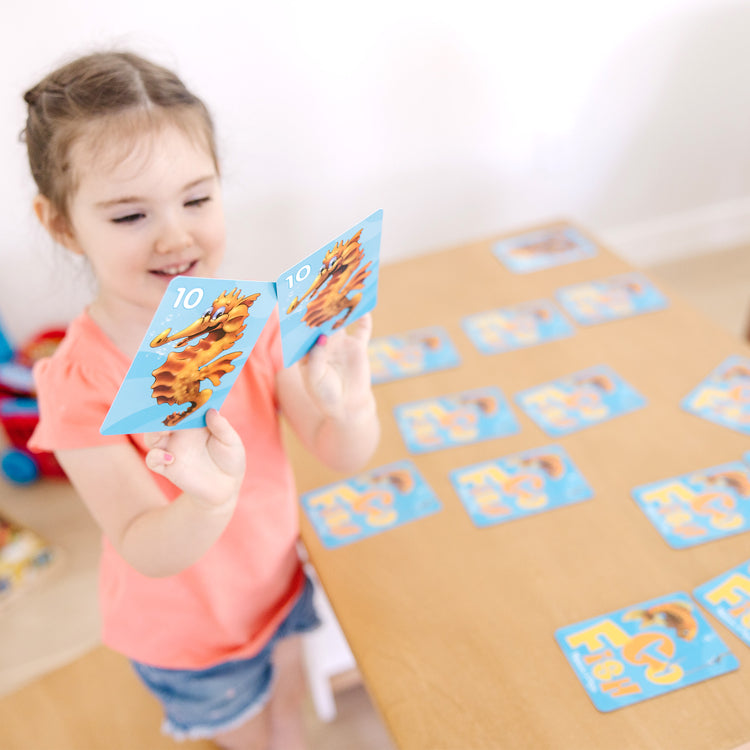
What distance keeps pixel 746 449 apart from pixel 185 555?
0.76m

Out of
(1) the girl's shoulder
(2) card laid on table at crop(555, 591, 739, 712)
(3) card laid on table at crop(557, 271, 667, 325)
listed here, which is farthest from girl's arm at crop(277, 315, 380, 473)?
(3) card laid on table at crop(557, 271, 667, 325)

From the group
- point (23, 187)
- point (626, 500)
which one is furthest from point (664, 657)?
point (23, 187)

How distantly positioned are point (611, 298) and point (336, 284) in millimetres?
770

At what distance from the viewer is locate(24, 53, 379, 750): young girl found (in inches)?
29.6

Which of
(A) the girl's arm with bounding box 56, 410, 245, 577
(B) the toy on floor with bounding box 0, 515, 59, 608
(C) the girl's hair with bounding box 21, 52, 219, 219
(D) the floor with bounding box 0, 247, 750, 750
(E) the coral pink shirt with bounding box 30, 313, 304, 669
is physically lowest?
(D) the floor with bounding box 0, 247, 750, 750

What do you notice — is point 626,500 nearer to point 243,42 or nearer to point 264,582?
point 264,582

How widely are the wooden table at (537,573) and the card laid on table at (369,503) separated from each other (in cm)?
2

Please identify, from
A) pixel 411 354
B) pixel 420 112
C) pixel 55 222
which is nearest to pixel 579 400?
pixel 411 354

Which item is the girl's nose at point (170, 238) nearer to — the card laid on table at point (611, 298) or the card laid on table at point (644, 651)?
the card laid on table at point (644, 651)

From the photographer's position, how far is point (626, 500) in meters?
0.94

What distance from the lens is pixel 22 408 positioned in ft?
6.17

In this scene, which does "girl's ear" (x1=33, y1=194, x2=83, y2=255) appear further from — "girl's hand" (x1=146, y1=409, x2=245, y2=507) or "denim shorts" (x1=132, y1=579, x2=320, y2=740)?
"denim shorts" (x1=132, y1=579, x2=320, y2=740)

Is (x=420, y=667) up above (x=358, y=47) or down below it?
below

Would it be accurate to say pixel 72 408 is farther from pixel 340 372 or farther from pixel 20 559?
pixel 20 559
